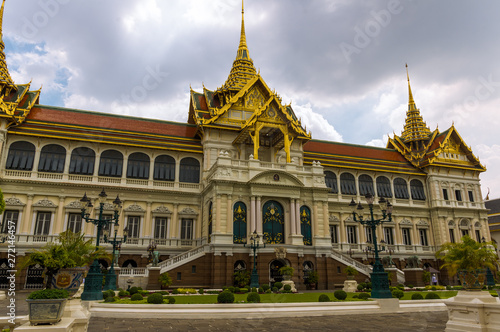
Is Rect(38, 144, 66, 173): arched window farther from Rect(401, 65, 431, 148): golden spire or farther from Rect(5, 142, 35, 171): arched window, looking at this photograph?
Rect(401, 65, 431, 148): golden spire

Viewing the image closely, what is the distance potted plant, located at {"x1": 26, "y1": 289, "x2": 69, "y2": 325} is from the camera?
25.5 feet

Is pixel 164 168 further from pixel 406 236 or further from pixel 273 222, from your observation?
pixel 406 236

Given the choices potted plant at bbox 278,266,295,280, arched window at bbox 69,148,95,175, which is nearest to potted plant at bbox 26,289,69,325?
potted plant at bbox 278,266,295,280

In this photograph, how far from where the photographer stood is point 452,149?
48.3m

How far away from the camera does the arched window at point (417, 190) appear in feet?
149

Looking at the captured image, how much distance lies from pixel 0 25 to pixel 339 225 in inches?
1662

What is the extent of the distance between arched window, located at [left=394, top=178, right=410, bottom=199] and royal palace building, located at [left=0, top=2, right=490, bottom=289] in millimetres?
136

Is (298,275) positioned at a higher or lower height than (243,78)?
lower

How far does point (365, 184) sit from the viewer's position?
145 feet

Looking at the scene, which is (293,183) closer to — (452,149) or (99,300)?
(99,300)

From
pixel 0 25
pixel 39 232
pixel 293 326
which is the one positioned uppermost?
pixel 0 25

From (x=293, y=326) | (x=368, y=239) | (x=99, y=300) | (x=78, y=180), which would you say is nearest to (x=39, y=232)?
(x=78, y=180)

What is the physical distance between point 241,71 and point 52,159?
22.9 m

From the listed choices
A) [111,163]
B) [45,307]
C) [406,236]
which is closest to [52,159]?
[111,163]
